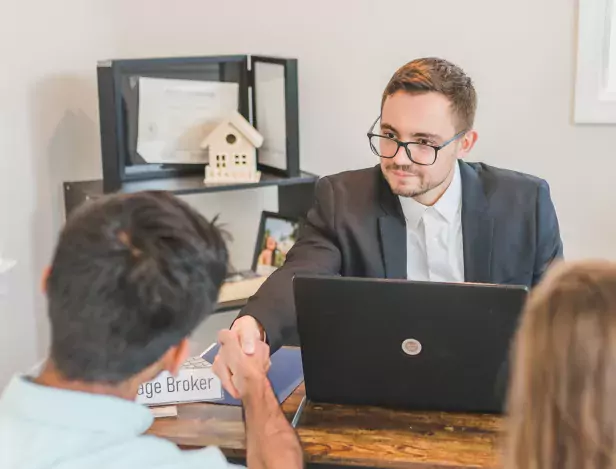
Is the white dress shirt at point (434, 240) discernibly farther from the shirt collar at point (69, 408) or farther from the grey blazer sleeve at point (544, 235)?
the shirt collar at point (69, 408)

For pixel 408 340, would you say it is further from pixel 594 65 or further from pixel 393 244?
pixel 594 65

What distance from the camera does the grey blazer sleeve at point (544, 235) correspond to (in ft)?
6.89

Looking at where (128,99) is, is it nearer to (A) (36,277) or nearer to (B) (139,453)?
(A) (36,277)

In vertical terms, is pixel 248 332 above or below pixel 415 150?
below

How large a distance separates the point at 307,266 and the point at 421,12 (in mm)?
1093

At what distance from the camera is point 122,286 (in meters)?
Answer: 1.06

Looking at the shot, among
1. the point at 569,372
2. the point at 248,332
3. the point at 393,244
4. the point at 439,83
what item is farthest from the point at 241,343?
the point at 569,372

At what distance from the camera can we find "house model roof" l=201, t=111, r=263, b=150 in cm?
266

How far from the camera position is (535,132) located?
2693mm

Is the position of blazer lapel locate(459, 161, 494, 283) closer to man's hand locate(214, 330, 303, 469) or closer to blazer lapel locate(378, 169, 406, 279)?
blazer lapel locate(378, 169, 406, 279)

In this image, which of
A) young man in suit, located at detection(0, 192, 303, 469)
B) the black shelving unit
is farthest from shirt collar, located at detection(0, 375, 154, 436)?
the black shelving unit

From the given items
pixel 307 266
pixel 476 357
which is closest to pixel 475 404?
pixel 476 357

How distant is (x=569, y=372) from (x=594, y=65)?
76.2 inches

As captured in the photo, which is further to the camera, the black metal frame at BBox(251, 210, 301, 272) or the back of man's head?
the black metal frame at BBox(251, 210, 301, 272)
